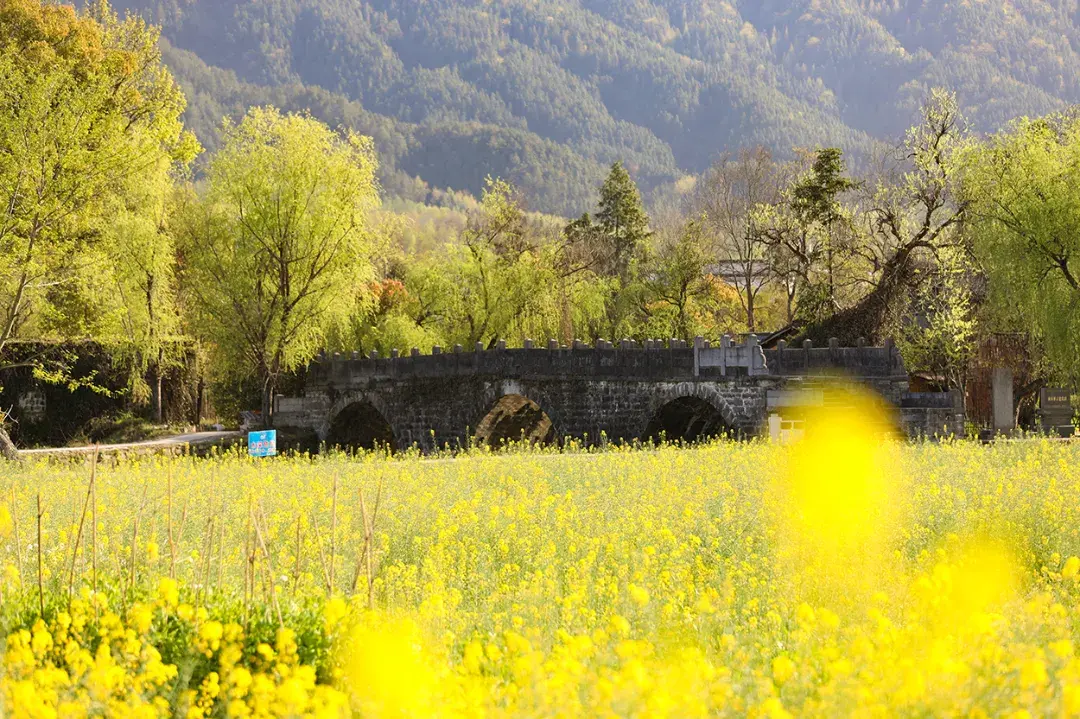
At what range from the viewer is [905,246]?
33906 mm

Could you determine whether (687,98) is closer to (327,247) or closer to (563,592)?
(327,247)

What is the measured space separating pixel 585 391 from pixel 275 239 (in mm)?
8839

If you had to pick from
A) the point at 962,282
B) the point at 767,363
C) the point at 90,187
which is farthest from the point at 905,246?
the point at 90,187

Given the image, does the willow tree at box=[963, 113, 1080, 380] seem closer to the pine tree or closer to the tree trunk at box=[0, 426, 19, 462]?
the tree trunk at box=[0, 426, 19, 462]

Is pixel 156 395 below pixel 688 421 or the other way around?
the other way around

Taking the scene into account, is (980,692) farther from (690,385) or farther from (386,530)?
(690,385)

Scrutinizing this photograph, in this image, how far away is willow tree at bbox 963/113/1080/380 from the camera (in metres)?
24.1

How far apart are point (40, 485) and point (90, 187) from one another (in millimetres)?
6787

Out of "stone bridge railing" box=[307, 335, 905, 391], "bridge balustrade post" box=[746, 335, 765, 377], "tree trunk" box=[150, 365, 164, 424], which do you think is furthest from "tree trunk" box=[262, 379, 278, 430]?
"bridge balustrade post" box=[746, 335, 765, 377]

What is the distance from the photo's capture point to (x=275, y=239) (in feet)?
96.1

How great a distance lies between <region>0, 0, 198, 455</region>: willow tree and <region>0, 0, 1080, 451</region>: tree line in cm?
7

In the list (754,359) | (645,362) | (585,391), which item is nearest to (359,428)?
(585,391)

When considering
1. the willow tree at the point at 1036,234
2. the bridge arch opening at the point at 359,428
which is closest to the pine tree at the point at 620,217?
the bridge arch opening at the point at 359,428

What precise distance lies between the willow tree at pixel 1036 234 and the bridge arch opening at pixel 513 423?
11.9 m
